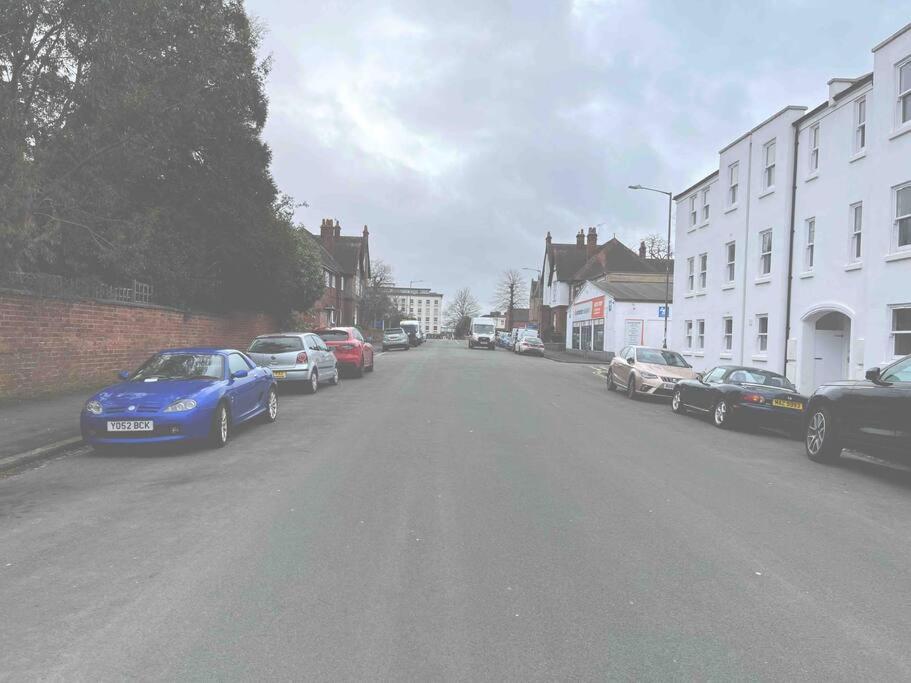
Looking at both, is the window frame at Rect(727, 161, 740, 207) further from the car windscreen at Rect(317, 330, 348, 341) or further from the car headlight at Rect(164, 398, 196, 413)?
the car headlight at Rect(164, 398, 196, 413)

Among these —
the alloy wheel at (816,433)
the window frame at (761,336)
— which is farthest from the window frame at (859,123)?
the alloy wheel at (816,433)

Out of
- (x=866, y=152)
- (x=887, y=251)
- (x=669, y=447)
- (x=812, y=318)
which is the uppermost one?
(x=866, y=152)

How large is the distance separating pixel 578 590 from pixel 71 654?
8.95 ft

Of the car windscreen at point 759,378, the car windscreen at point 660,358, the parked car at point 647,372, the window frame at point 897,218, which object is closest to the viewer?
the car windscreen at point 759,378

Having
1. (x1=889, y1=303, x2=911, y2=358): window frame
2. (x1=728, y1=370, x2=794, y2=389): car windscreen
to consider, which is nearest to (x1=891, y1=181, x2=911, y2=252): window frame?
(x1=889, y1=303, x2=911, y2=358): window frame

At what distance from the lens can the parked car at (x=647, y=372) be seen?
699 inches

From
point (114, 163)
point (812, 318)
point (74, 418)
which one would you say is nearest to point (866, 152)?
point (812, 318)

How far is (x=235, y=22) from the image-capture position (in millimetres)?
15750

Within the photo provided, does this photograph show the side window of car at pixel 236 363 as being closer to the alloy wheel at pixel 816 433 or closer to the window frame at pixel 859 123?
the alloy wheel at pixel 816 433

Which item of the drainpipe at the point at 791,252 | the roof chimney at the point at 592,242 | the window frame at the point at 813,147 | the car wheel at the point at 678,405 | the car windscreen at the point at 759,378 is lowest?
the car wheel at the point at 678,405

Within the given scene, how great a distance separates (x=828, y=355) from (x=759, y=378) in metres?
8.35

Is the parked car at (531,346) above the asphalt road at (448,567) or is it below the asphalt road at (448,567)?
above

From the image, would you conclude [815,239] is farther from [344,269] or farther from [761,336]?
[344,269]

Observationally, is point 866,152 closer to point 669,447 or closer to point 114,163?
point 669,447
